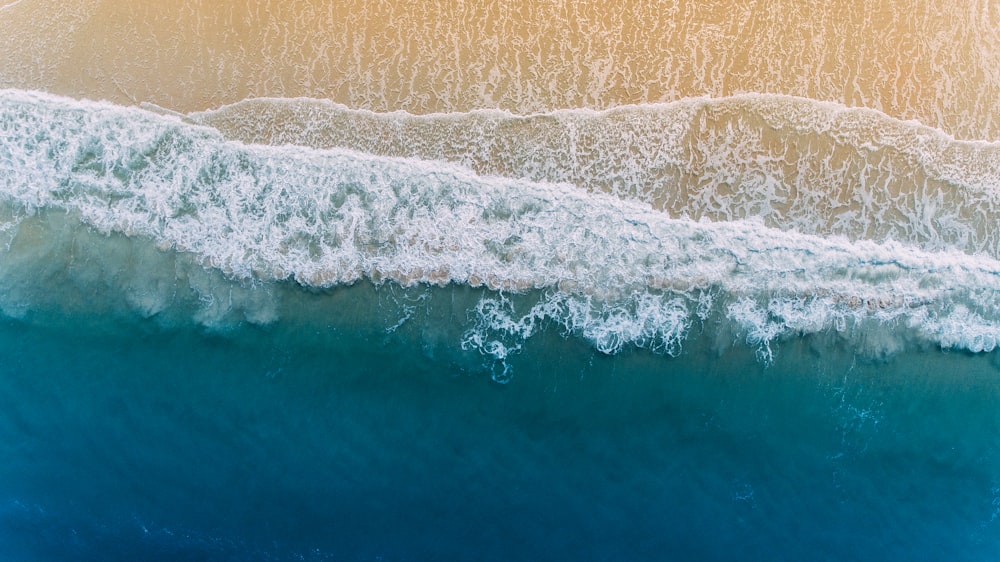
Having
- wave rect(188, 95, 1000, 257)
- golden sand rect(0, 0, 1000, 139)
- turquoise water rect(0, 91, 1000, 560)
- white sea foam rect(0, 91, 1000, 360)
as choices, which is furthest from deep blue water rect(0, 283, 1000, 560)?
golden sand rect(0, 0, 1000, 139)

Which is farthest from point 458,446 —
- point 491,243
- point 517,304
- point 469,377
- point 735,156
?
point 735,156

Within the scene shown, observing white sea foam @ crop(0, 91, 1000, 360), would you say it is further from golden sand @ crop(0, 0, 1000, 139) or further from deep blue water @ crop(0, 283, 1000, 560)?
golden sand @ crop(0, 0, 1000, 139)

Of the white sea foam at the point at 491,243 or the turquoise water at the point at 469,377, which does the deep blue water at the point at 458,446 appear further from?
the white sea foam at the point at 491,243

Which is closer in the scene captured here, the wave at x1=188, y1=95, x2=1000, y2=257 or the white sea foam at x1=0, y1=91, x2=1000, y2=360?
the white sea foam at x1=0, y1=91, x2=1000, y2=360

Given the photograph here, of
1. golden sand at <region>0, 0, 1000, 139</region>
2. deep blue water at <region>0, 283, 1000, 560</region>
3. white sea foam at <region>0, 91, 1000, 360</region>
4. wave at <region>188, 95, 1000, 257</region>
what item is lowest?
deep blue water at <region>0, 283, 1000, 560</region>

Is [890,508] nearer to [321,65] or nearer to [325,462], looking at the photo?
[325,462]

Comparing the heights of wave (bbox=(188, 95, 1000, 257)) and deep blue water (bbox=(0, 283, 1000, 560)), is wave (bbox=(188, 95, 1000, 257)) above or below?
above
